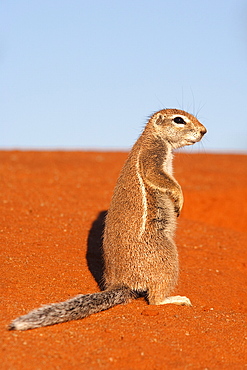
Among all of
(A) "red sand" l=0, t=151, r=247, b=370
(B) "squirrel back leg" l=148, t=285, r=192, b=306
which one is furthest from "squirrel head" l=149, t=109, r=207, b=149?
(A) "red sand" l=0, t=151, r=247, b=370

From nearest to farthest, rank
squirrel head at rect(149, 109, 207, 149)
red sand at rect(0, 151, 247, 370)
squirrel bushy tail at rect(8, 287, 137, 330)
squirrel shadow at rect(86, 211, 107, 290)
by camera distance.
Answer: red sand at rect(0, 151, 247, 370) < squirrel bushy tail at rect(8, 287, 137, 330) < squirrel head at rect(149, 109, 207, 149) < squirrel shadow at rect(86, 211, 107, 290)

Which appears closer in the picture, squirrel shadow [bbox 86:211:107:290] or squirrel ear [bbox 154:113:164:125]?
squirrel ear [bbox 154:113:164:125]

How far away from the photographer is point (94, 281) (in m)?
8.07

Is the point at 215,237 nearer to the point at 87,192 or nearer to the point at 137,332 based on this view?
the point at 87,192

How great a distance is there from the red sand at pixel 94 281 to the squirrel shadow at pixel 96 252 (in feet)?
0.11

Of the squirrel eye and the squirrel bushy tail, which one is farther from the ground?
the squirrel eye

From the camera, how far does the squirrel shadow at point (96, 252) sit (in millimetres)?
8338

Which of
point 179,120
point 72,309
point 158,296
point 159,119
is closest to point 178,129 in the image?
point 179,120

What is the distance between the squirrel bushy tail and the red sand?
0.09 meters

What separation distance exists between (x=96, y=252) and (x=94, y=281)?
4.11 ft

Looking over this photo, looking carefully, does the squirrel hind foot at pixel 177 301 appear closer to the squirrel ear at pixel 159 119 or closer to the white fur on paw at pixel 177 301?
the white fur on paw at pixel 177 301

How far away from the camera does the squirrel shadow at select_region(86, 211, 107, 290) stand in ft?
27.4

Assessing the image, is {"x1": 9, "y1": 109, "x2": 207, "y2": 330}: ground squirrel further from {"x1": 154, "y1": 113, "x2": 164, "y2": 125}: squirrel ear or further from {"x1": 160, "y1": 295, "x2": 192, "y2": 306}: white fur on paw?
{"x1": 154, "y1": 113, "x2": 164, "y2": 125}: squirrel ear

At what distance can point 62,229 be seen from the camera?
9.89 meters
